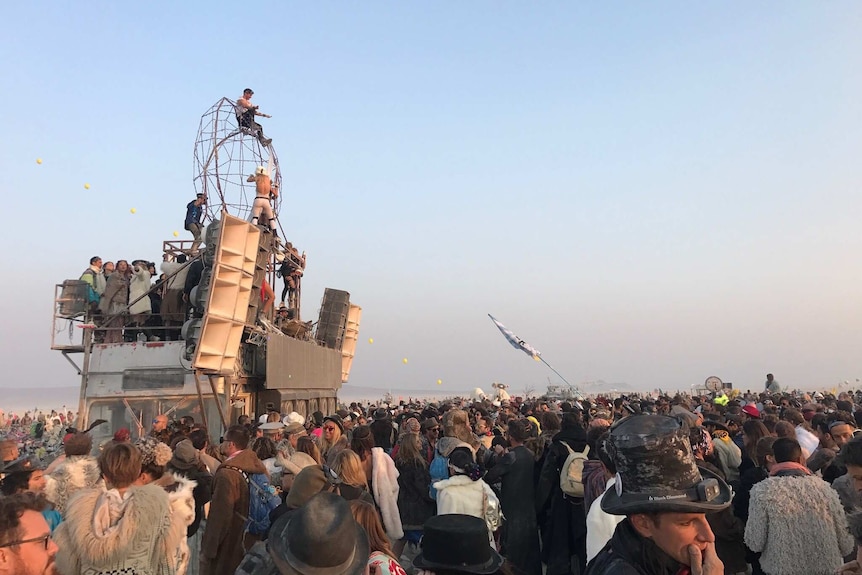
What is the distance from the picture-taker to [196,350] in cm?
1230

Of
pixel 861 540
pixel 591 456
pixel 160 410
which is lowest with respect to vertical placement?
pixel 160 410

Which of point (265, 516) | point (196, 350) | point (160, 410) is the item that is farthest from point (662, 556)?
point (160, 410)

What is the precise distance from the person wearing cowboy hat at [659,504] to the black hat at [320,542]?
99 centimetres

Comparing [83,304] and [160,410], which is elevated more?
[83,304]

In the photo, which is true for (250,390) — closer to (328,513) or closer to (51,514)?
(51,514)

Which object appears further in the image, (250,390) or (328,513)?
(250,390)

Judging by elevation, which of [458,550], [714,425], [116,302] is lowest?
[458,550]

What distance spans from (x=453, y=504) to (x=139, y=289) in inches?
491

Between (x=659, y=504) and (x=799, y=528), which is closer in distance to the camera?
(x=659, y=504)

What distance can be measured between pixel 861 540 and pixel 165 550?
12.4 feet

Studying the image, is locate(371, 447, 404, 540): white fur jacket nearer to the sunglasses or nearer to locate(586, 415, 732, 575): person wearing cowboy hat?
the sunglasses

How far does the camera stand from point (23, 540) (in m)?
3.06

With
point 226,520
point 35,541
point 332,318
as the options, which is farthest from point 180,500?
point 332,318

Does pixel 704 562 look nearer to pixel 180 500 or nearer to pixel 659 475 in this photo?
pixel 659 475
